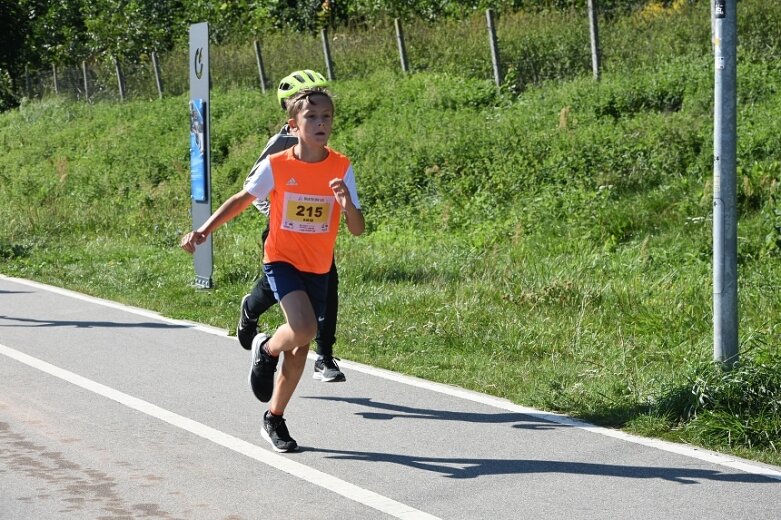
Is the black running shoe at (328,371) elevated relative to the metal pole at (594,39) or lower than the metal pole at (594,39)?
lower

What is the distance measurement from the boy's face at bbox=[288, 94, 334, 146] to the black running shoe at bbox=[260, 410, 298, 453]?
4.87 ft

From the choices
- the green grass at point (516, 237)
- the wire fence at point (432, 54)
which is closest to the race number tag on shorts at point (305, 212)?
the green grass at point (516, 237)

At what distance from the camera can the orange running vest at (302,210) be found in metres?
6.16

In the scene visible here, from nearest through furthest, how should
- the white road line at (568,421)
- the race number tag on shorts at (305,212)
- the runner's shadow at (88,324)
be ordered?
1. the white road line at (568,421)
2. the race number tag on shorts at (305,212)
3. the runner's shadow at (88,324)

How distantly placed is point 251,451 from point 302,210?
129cm

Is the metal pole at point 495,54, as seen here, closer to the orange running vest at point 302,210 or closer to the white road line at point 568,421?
the white road line at point 568,421

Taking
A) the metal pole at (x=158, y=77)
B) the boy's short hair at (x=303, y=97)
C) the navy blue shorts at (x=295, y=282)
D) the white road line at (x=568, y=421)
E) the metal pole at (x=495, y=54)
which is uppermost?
the metal pole at (x=158, y=77)

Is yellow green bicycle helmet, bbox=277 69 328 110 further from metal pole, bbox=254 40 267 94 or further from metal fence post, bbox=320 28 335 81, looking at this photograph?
metal pole, bbox=254 40 267 94

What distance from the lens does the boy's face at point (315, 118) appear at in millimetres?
6012

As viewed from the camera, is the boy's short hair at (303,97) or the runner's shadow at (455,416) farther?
the runner's shadow at (455,416)

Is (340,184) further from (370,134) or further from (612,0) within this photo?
(612,0)

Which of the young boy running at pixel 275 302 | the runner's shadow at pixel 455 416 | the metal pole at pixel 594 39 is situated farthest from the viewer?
the metal pole at pixel 594 39

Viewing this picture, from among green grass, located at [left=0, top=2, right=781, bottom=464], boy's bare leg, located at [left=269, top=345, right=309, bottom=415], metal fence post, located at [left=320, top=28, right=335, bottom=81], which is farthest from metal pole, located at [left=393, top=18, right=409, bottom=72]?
boy's bare leg, located at [left=269, top=345, right=309, bottom=415]

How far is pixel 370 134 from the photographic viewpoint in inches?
755
